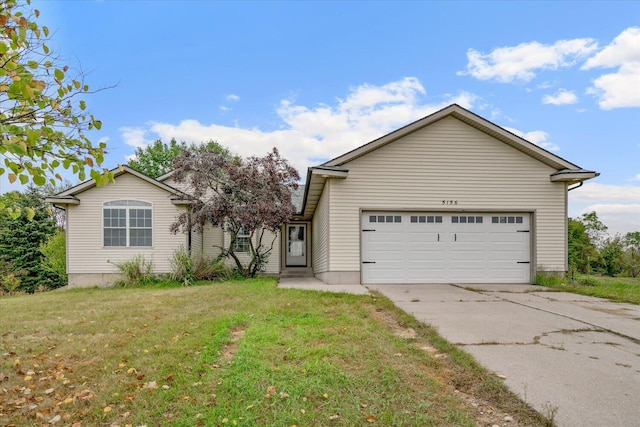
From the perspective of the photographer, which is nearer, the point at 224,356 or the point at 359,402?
the point at 359,402

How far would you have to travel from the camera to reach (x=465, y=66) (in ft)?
43.6

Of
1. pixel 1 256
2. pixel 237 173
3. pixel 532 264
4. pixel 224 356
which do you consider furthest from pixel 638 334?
pixel 1 256

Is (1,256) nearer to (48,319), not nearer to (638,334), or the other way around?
(48,319)

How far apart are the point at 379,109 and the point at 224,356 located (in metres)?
15.8

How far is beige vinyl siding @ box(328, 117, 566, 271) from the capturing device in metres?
10.4

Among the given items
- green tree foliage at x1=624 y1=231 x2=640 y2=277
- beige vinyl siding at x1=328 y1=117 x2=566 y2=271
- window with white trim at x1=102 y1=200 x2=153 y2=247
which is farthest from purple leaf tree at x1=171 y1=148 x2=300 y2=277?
green tree foliage at x1=624 y1=231 x2=640 y2=277

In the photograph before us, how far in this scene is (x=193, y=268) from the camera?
12930 millimetres

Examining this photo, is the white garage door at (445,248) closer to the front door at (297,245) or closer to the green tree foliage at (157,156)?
the front door at (297,245)

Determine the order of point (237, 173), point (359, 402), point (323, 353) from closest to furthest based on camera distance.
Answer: point (359, 402), point (323, 353), point (237, 173)

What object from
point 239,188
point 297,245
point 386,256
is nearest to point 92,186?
point 239,188

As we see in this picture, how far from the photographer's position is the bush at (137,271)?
12602mm

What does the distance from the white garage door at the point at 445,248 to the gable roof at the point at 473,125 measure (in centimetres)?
175

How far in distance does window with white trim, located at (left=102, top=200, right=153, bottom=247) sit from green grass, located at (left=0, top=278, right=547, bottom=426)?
7.34m

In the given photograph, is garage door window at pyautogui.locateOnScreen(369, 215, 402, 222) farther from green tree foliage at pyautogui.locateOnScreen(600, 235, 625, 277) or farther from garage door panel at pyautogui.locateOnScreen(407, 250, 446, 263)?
green tree foliage at pyautogui.locateOnScreen(600, 235, 625, 277)
